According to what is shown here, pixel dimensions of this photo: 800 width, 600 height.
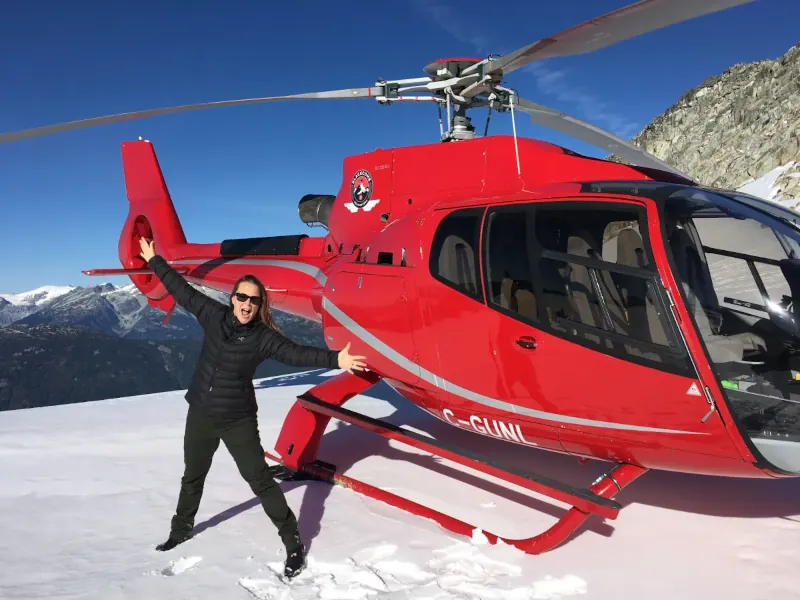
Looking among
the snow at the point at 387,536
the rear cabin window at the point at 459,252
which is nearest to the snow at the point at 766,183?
the snow at the point at 387,536

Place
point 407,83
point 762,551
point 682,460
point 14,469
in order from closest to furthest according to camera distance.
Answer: point 682,460
point 762,551
point 407,83
point 14,469

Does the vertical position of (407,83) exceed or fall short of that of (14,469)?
it exceeds it

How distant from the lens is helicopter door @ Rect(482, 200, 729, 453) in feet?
10.1

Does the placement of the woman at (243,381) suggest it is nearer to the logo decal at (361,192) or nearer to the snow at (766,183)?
the logo decal at (361,192)

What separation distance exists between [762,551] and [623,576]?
1005mm

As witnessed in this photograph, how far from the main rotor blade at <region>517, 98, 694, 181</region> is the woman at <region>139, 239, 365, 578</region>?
140 inches

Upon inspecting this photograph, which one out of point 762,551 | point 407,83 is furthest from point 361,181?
point 762,551

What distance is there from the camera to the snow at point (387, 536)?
126 inches

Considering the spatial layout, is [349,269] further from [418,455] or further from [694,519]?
[694,519]

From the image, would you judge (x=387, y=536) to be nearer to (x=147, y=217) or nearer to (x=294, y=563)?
(x=294, y=563)

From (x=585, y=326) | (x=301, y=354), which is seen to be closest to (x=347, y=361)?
(x=301, y=354)

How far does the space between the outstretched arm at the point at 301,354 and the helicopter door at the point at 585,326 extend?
1095 millimetres

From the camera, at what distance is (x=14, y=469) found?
18.3 ft

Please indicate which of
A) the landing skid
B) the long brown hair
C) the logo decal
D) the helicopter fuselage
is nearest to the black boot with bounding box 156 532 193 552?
the landing skid
